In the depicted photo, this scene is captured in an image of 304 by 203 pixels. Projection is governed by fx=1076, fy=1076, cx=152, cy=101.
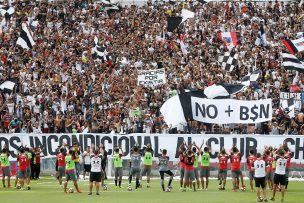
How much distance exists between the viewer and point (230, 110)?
53.9 m

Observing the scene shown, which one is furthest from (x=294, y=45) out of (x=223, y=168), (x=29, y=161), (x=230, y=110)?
(x=29, y=161)

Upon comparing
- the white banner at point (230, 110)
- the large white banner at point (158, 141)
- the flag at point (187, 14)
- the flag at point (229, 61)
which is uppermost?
the flag at point (187, 14)

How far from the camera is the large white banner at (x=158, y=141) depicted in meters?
53.8

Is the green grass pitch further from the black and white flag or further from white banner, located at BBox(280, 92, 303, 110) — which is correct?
white banner, located at BBox(280, 92, 303, 110)

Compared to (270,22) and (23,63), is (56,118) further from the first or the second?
(270,22)

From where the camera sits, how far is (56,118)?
5775cm

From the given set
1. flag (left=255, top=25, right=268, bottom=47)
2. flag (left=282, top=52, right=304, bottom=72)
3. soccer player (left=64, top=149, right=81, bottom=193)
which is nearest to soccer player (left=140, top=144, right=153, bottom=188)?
soccer player (left=64, top=149, right=81, bottom=193)

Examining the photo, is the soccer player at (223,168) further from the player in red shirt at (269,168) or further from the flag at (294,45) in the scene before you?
the flag at (294,45)

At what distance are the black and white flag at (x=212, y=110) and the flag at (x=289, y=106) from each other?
213cm

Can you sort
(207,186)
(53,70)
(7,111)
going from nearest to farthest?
(207,186) → (7,111) → (53,70)

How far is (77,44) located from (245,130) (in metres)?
15.0

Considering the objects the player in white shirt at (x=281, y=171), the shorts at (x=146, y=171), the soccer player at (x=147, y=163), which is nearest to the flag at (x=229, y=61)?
the soccer player at (x=147, y=163)

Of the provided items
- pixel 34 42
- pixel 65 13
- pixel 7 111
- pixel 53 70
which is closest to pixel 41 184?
pixel 7 111

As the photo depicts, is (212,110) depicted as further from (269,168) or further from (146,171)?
(269,168)
